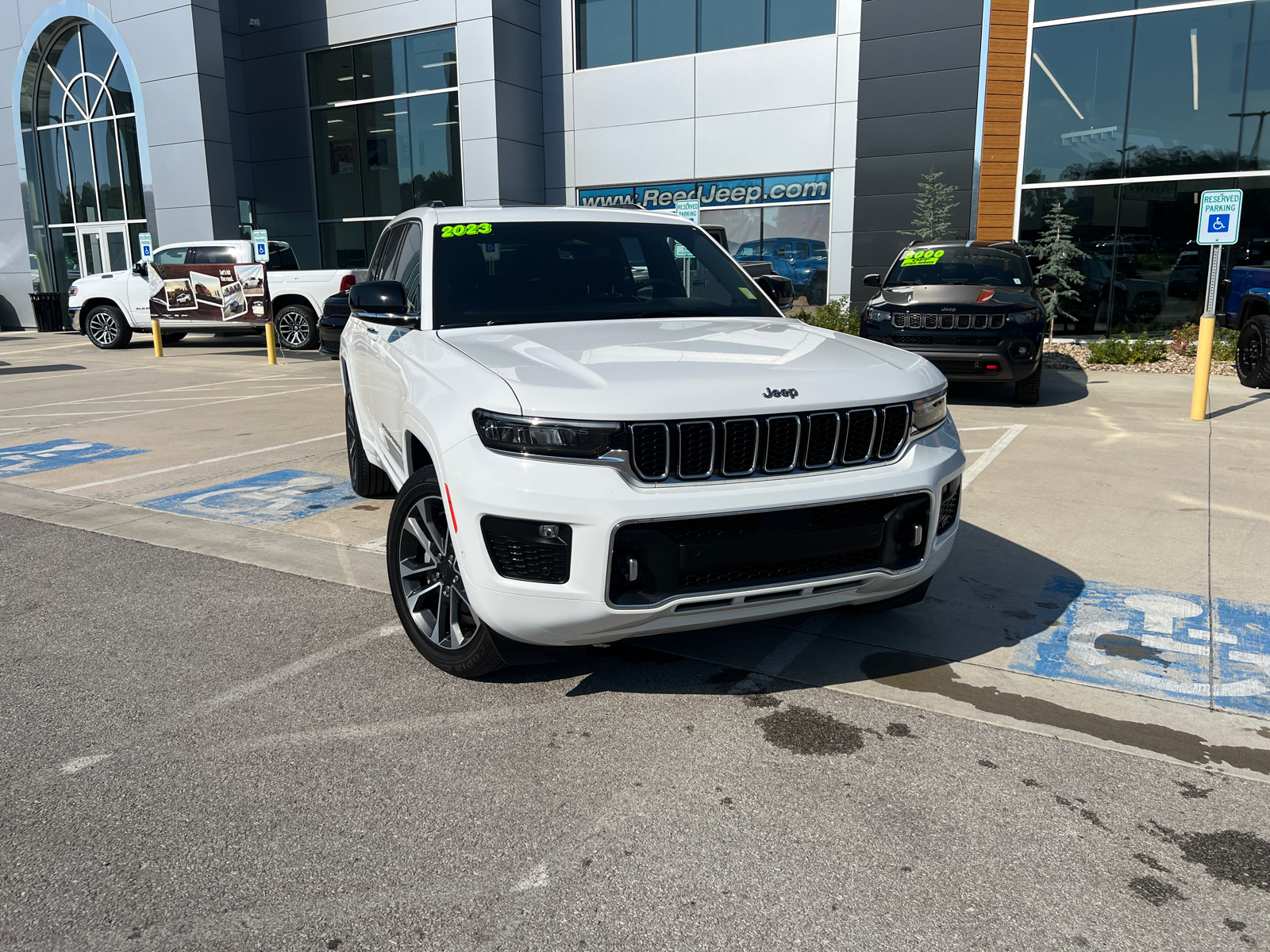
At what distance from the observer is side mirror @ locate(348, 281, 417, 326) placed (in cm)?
407

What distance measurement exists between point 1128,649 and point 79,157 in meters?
31.3

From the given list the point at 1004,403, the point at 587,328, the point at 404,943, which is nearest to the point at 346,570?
the point at 587,328

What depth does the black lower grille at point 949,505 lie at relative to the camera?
3527 mm

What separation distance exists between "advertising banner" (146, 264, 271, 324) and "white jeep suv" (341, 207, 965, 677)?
14876mm

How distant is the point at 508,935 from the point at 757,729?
126 centimetres

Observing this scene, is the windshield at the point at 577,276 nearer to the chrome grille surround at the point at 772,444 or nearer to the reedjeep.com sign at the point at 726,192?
the chrome grille surround at the point at 772,444

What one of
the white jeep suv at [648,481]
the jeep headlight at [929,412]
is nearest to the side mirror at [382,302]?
the white jeep suv at [648,481]

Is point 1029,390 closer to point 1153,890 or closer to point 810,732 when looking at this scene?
point 810,732

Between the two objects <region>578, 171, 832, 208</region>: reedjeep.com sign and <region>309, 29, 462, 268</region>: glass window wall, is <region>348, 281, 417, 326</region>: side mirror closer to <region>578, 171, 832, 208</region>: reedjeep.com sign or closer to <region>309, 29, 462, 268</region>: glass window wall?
<region>578, 171, 832, 208</region>: reedjeep.com sign

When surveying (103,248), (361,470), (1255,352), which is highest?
(103,248)

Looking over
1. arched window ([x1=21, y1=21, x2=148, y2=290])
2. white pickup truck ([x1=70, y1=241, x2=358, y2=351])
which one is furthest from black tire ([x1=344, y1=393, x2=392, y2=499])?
arched window ([x1=21, y1=21, x2=148, y2=290])

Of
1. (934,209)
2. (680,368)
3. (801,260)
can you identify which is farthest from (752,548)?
(801,260)

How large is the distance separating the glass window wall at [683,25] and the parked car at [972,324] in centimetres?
1070

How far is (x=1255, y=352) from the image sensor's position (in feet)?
36.3
